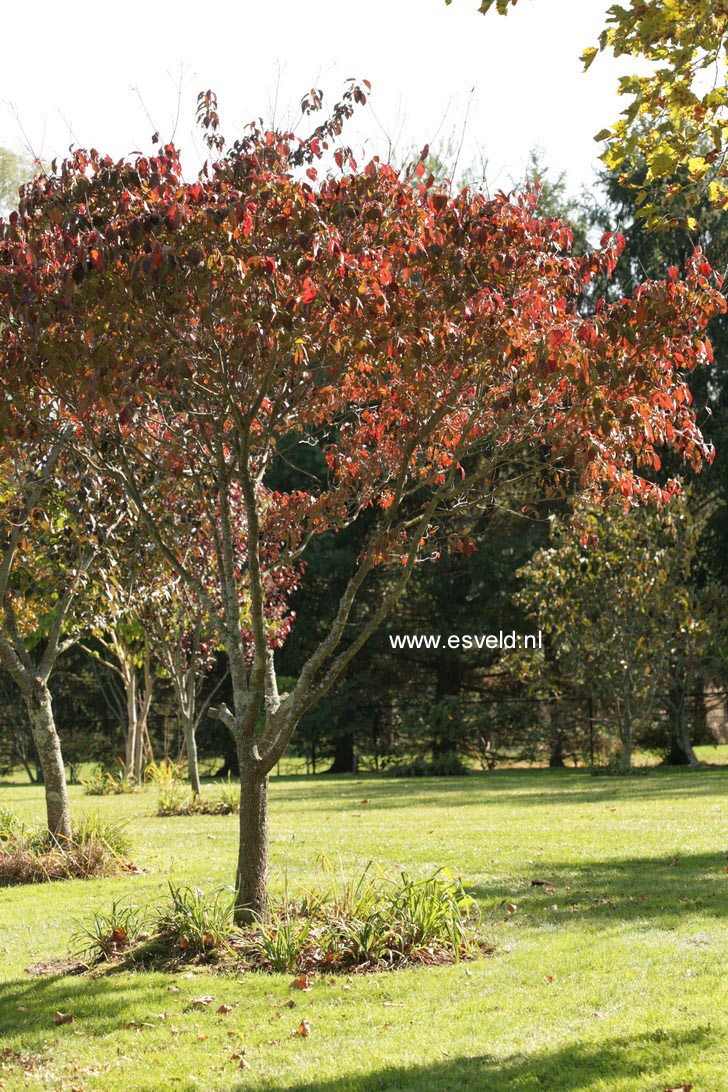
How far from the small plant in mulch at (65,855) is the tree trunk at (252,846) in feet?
11.0

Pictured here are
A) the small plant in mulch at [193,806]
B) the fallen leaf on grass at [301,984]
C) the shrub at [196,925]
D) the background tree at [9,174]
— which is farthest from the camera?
the background tree at [9,174]

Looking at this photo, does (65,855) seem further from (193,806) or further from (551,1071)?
(551,1071)

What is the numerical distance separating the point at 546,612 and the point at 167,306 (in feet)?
50.9

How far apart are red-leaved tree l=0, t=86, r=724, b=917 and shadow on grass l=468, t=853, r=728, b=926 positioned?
2.17m

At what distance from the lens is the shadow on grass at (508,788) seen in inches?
621

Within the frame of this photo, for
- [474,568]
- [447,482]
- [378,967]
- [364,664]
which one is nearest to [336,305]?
[447,482]

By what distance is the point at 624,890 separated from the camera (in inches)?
316

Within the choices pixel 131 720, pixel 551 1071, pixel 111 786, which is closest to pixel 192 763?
pixel 111 786

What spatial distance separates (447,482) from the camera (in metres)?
6.65

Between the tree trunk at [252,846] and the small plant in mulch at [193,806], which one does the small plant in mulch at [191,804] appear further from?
the tree trunk at [252,846]

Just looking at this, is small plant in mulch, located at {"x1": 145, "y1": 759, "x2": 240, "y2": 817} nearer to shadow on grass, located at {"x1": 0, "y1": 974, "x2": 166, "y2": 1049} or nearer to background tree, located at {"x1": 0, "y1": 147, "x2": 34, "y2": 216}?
shadow on grass, located at {"x1": 0, "y1": 974, "x2": 166, "y2": 1049}

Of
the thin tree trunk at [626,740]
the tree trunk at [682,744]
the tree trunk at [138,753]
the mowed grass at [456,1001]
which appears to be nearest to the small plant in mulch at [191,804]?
the mowed grass at [456,1001]

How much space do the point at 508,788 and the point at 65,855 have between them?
1067cm

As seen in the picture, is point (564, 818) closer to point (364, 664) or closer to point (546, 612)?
point (546, 612)
